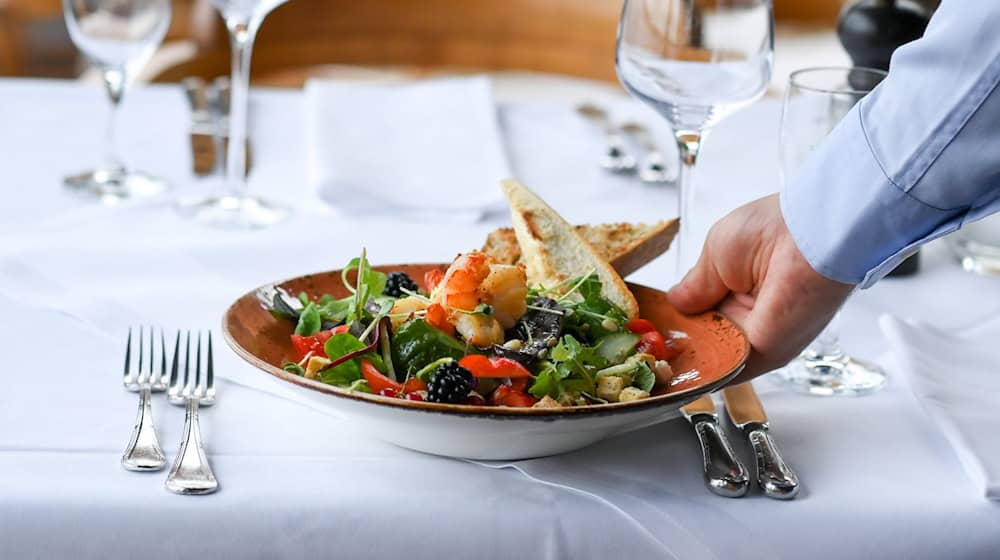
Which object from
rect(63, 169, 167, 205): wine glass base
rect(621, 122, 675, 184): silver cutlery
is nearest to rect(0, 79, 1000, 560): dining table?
rect(63, 169, 167, 205): wine glass base

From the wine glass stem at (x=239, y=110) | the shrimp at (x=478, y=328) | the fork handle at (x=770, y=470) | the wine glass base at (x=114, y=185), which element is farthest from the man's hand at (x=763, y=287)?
the wine glass base at (x=114, y=185)

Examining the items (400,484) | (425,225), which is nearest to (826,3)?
(425,225)

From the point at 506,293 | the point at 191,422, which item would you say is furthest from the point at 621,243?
the point at 191,422

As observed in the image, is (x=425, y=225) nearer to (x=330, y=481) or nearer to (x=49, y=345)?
(x=49, y=345)

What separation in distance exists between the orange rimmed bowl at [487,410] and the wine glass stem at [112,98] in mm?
838

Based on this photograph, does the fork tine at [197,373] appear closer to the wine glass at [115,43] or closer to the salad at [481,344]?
the salad at [481,344]

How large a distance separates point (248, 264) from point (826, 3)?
502cm

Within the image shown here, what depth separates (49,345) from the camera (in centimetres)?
Answer: 117

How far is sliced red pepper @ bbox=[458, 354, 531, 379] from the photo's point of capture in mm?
932

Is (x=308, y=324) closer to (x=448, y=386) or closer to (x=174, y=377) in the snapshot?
(x=174, y=377)

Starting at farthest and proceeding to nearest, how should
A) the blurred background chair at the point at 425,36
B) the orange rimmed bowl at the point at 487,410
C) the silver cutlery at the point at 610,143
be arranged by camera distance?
the blurred background chair at the point at 425,36 < the silver cutlery at the point at 610,143 < the orange rimmed bowl at the point at 487,410

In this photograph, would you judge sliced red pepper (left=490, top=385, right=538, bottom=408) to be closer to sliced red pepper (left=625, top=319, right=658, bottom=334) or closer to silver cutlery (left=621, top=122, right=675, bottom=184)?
sliced red pepper (left=625, top=319, right=658, bottom=334)

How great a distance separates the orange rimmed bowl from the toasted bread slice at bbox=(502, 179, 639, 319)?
140 millimetres

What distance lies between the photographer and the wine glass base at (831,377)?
44.5 inches
